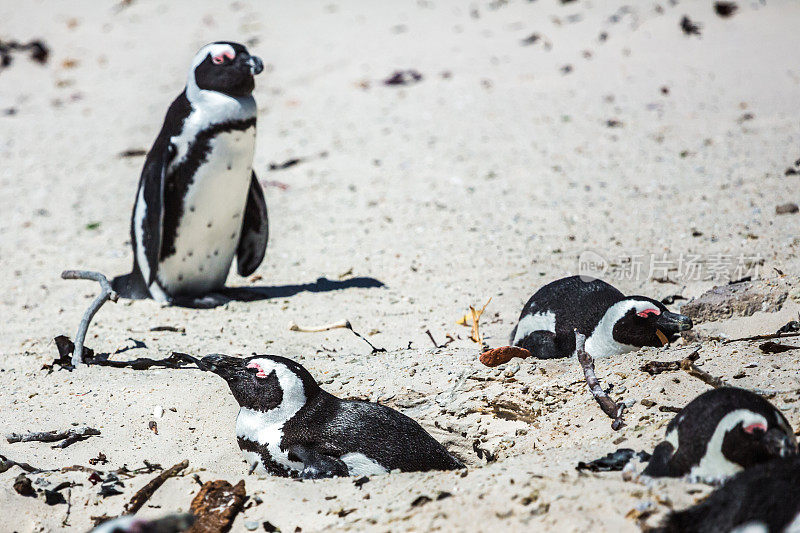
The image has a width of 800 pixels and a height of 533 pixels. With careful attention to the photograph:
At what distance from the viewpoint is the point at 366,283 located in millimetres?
5262

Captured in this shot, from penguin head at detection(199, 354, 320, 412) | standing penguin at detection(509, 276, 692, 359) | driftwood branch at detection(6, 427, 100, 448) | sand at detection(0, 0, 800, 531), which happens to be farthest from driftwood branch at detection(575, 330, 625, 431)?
driftwood branch at detection(6, 427, 100, 448)

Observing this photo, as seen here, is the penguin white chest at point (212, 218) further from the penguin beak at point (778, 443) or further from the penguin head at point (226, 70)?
the penguin beak at point (778, 443)

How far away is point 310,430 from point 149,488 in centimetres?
61

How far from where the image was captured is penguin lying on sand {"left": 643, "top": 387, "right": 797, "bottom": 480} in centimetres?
229

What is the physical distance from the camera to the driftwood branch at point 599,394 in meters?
3.06

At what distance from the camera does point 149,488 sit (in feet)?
9.64

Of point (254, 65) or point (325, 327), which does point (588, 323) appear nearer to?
point (325, 327)

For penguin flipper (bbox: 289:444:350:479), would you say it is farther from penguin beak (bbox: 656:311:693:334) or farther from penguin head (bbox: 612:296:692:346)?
penguin beak (bbox: 656:311:693:334)

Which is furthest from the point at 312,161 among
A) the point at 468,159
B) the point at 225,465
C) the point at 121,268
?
the point at 225,465

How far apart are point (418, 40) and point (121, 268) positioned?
17.5 ft

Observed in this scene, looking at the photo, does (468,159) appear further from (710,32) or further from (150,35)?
(150,35)

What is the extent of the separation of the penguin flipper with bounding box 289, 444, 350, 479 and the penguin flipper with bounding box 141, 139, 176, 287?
7.47 feet

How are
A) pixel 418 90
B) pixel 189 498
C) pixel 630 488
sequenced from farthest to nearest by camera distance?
1. pixel 418 90
2. pixel 189 498
3. pixel 630 488

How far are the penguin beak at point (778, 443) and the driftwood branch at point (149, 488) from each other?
6.39 ft
